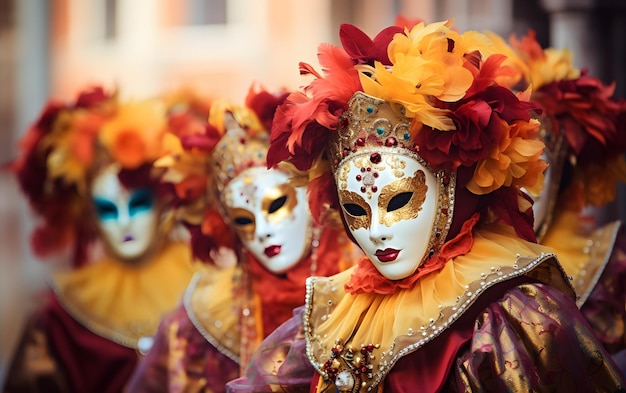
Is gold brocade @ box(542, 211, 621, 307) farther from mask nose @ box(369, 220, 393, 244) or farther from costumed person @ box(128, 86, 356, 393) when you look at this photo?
mask nose @ box(369, 220, 393, 244)

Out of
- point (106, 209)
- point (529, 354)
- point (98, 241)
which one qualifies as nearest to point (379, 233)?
point (529, 354)

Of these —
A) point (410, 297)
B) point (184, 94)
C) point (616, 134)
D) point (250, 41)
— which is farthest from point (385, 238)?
point (250, 41)

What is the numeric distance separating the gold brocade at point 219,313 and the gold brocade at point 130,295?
80 centimetres

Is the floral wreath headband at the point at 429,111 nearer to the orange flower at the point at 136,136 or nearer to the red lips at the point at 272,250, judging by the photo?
the red lips at the point at 272,250

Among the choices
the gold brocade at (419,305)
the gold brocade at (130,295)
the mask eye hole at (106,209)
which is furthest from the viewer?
the gold brocade at (130,295)

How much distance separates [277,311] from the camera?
150 inches

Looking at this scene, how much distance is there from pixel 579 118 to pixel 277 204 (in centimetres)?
103

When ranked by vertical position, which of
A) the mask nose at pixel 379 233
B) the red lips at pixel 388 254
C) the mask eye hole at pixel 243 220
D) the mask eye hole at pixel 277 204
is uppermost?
the mask nose at pixel 379 233

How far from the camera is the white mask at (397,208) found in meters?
2.89

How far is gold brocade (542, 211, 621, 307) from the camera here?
368 centimetres

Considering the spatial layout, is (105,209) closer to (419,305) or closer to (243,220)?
(243,220)

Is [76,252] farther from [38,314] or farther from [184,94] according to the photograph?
[184,94]

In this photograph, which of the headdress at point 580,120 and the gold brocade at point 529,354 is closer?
the gold brocade at point 529,354

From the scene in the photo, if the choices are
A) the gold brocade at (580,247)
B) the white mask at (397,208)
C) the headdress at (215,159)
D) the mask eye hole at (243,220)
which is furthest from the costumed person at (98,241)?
the white mask at (397,208)
